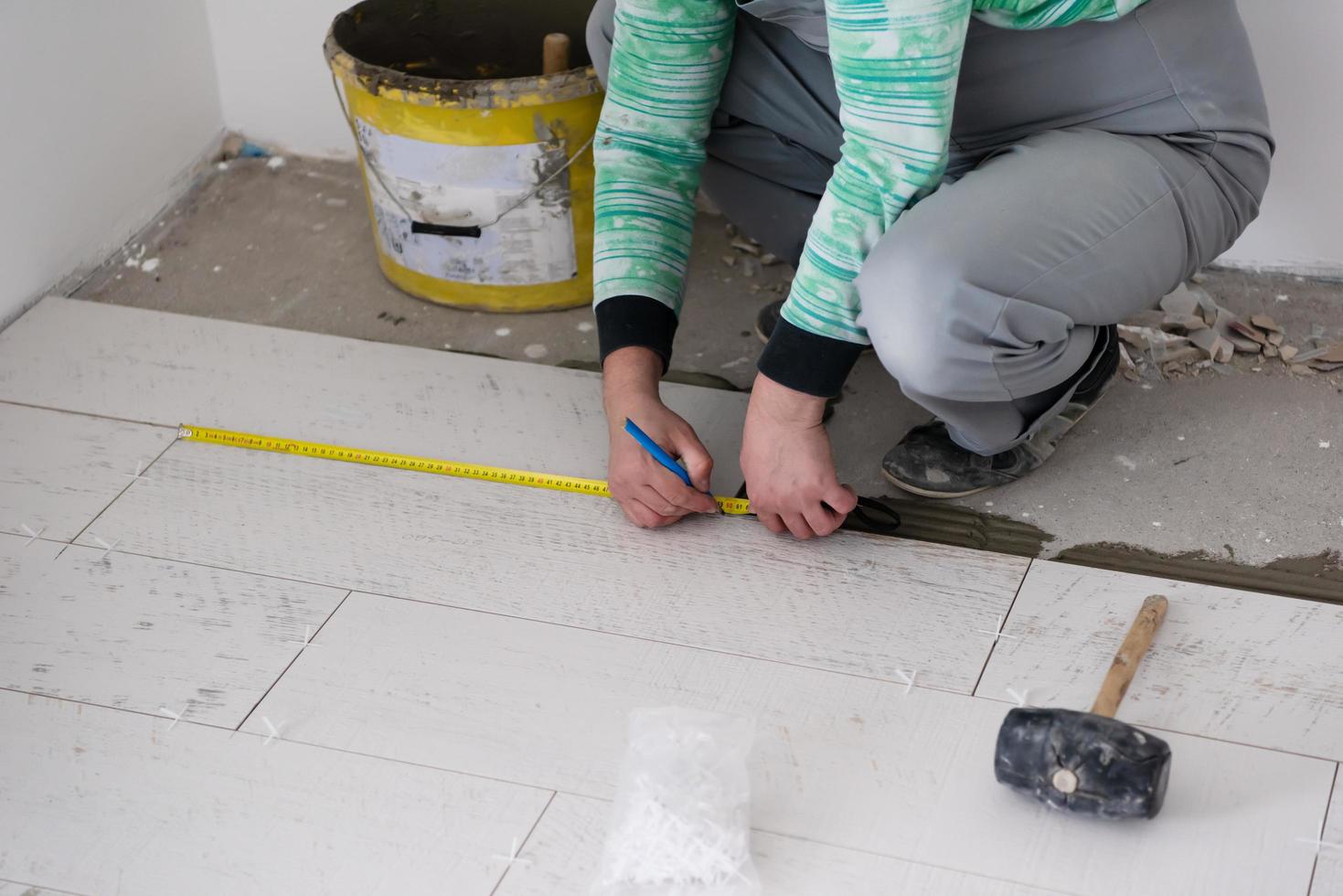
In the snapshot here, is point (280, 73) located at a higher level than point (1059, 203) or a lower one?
lower

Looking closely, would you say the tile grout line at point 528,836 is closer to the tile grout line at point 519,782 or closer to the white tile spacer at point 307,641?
the tile grout line at point 519,782

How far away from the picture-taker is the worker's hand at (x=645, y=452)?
5.49ft

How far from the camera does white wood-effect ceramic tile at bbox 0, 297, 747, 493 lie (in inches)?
76.8

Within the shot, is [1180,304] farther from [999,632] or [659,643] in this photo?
[659,643]

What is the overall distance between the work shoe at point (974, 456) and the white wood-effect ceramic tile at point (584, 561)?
0.14m

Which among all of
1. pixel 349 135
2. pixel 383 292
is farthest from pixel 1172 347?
pixel 349 135

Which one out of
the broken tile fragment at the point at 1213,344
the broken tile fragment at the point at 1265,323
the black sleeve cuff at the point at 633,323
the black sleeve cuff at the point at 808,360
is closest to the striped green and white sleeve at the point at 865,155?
the black sleeve cuff at the point at 808,360

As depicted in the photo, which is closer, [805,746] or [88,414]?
[805,746]

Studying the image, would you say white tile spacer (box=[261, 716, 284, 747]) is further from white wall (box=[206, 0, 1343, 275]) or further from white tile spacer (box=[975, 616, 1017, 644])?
white wall (box=[206, 0, 1343, 275])

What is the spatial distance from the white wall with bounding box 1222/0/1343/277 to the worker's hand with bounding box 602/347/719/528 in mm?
1191

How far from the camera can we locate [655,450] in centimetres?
166

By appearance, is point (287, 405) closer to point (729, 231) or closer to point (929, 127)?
point (729, 231)

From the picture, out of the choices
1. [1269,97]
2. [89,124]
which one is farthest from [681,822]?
[89,124]

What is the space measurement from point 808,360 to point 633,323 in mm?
315
